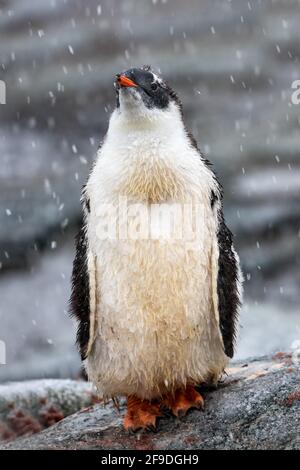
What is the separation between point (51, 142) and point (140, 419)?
7.41m

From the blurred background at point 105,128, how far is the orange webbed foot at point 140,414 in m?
3.12

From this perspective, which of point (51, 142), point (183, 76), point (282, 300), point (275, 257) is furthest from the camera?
point (183, 76)

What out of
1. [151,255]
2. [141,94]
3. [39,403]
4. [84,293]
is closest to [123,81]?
[141,94]

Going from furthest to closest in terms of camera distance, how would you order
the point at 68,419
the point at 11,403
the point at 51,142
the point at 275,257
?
the point at 51,142, the point at 275,257, the point at 11,403, the point at 68,419

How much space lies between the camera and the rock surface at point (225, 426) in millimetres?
2996

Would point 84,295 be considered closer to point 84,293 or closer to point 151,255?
point 84,293

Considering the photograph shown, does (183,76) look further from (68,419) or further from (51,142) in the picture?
(68,419)

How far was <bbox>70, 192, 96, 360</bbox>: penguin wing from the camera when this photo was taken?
10.7ft

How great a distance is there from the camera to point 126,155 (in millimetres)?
3189

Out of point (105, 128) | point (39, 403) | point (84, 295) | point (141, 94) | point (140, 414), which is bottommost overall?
point (39, 403)

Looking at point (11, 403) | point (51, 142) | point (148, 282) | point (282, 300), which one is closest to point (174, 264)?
point (148, 282)

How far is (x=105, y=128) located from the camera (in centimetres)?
1034

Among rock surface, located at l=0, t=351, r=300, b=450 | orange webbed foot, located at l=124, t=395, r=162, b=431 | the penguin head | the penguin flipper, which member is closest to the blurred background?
rock surface, located at l=0, t=351, r=300, b=450

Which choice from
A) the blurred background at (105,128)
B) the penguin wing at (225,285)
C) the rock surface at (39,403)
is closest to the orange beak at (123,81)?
the penguin wing at (225,285)
